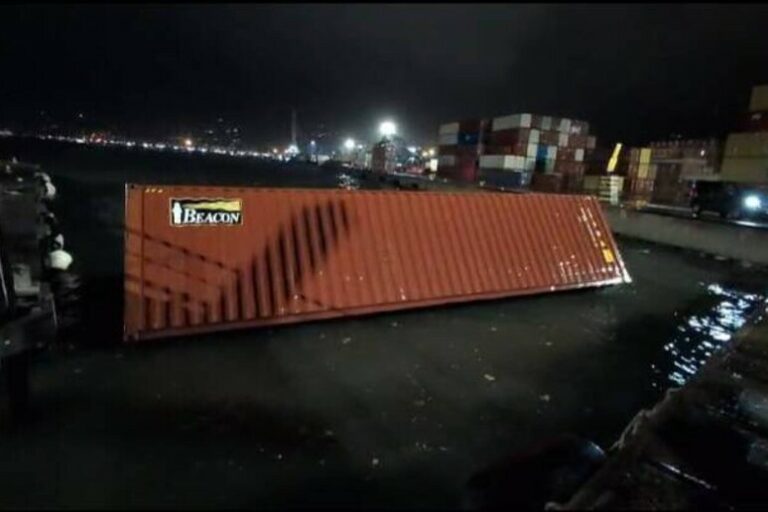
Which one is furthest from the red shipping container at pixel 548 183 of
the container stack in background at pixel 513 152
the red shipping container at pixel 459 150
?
the red shipping container at pixel 459 150

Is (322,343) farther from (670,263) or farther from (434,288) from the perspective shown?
(670,263)

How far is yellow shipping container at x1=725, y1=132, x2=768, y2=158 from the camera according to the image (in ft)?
105

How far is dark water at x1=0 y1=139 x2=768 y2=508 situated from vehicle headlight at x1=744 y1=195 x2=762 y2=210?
16822mm

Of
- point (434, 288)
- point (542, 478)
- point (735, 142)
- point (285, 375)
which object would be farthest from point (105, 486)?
point (735, 142)

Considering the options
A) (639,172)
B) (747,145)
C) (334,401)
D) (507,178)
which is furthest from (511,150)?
(334,401)

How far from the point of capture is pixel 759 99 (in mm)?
35094

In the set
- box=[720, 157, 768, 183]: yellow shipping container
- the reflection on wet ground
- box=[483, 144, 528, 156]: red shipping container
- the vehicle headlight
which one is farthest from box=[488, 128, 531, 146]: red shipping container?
→ the reflection on wet ground

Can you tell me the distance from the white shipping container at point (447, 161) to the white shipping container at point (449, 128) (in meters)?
3.96

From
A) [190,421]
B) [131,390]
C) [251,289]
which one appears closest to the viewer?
[190,421]

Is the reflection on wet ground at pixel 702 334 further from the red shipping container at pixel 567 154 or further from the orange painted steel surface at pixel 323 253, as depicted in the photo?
the red shipping container at pixel 567 154

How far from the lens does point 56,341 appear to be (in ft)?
23.9

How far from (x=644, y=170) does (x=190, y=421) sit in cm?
5216

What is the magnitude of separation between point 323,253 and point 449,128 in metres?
73.8

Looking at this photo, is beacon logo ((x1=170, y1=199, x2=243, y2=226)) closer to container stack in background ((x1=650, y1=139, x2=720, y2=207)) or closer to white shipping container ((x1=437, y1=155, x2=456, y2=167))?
container stack in background ((x1=650, y1=139, x2=720, y2=207))
